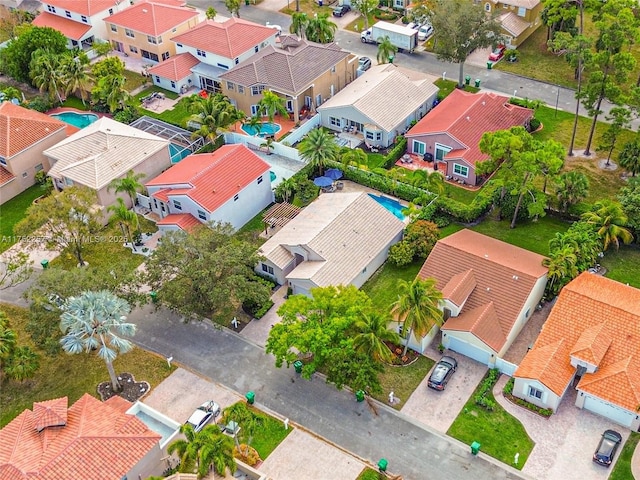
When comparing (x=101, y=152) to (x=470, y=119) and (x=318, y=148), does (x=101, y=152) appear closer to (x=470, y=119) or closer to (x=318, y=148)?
(x=318, y=148)

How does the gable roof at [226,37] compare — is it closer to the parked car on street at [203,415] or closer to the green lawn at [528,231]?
the green lawn at [528,231]

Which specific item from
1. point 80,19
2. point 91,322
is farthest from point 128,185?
point 80,19

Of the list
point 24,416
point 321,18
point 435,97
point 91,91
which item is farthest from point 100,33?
point 24,416

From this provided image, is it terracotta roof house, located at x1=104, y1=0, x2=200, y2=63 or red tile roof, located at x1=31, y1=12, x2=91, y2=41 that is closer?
terracotta roof house, located at x1=104, y1=0, x2=200, y2=63

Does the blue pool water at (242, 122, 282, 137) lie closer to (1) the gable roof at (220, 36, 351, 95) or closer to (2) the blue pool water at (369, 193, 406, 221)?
(1) the gable roof at (220, 36, 351, 95)

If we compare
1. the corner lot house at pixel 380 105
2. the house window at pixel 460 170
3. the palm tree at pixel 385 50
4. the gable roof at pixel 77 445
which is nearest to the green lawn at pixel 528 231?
the house window at pixel 460 170

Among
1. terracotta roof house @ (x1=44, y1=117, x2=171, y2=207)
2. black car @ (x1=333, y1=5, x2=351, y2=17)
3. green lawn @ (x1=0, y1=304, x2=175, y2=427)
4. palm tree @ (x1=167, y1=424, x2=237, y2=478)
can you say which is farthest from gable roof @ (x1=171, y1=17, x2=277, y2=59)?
palm tree @ (x1=167, y1=424, x2=237, y2=478)
